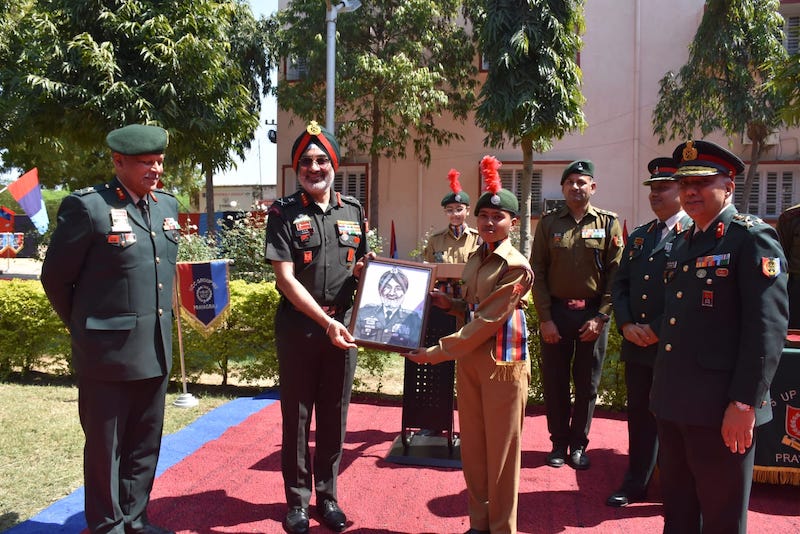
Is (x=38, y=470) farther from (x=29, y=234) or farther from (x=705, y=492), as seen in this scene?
(x=29, y=234)

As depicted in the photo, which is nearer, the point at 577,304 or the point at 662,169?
the point at 662,169

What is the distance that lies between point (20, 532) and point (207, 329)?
297 cm

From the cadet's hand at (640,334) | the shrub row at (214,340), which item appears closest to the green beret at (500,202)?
the cadet's hand at (640,334)

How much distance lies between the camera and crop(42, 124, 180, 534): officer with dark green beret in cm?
304

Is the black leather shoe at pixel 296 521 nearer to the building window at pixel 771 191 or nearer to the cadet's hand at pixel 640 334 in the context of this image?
the cadet's hand at pixel 640 334

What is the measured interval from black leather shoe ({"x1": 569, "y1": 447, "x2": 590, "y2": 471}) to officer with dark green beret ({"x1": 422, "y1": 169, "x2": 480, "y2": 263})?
6.11ft

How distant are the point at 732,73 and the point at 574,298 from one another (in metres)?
11.7

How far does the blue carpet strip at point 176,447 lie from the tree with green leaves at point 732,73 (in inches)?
477

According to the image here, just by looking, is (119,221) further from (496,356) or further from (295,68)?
(295,68)

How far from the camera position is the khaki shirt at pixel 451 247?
18.5 feet

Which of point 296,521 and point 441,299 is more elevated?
point 441,299

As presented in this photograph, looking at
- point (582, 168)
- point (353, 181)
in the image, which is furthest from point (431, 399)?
point (353, 181)

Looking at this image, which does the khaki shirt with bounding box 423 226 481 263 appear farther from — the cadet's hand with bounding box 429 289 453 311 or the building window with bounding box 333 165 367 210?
the building window with bounding box 333 165 367 210

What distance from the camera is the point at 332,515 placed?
3.54 m
